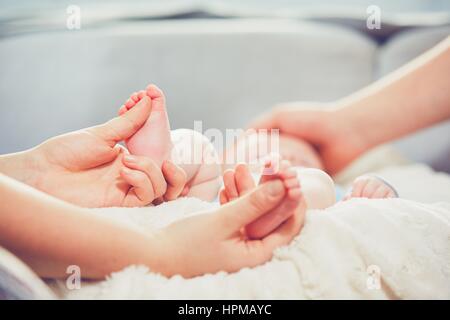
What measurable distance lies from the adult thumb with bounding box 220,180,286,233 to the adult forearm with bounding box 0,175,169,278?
84 millimetres

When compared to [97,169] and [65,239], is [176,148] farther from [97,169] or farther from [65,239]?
[65,239]

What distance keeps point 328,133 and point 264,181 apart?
73cm

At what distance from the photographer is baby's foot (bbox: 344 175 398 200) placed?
2.55 feet

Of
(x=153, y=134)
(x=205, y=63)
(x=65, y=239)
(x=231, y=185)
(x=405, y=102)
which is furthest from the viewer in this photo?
(x=205, y=63)

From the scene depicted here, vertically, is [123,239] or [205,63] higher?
[205,63]

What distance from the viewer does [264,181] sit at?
52 centimetres

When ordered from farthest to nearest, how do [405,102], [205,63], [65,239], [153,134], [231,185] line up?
1. [205,63]
2. [405,102]
3. [153,134]
4. [231,185]
5. [65,239]

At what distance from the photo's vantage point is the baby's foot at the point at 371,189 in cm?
78

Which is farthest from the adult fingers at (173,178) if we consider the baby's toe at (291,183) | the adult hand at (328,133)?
the adult hand at (328,133)

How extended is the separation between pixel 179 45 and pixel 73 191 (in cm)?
88

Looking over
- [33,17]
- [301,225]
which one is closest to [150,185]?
[301,225]

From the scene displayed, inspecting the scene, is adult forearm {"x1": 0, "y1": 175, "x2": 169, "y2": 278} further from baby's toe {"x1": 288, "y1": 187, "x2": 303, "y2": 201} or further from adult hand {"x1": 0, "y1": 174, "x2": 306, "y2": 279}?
baby's toe {"x1": 288, "y1": 187, "x2": 303, "y2": 201}

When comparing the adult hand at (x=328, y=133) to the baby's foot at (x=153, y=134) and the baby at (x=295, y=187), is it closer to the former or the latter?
the baby at (x=295, y=187)

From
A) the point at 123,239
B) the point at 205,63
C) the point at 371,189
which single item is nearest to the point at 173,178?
the point at 123,239
